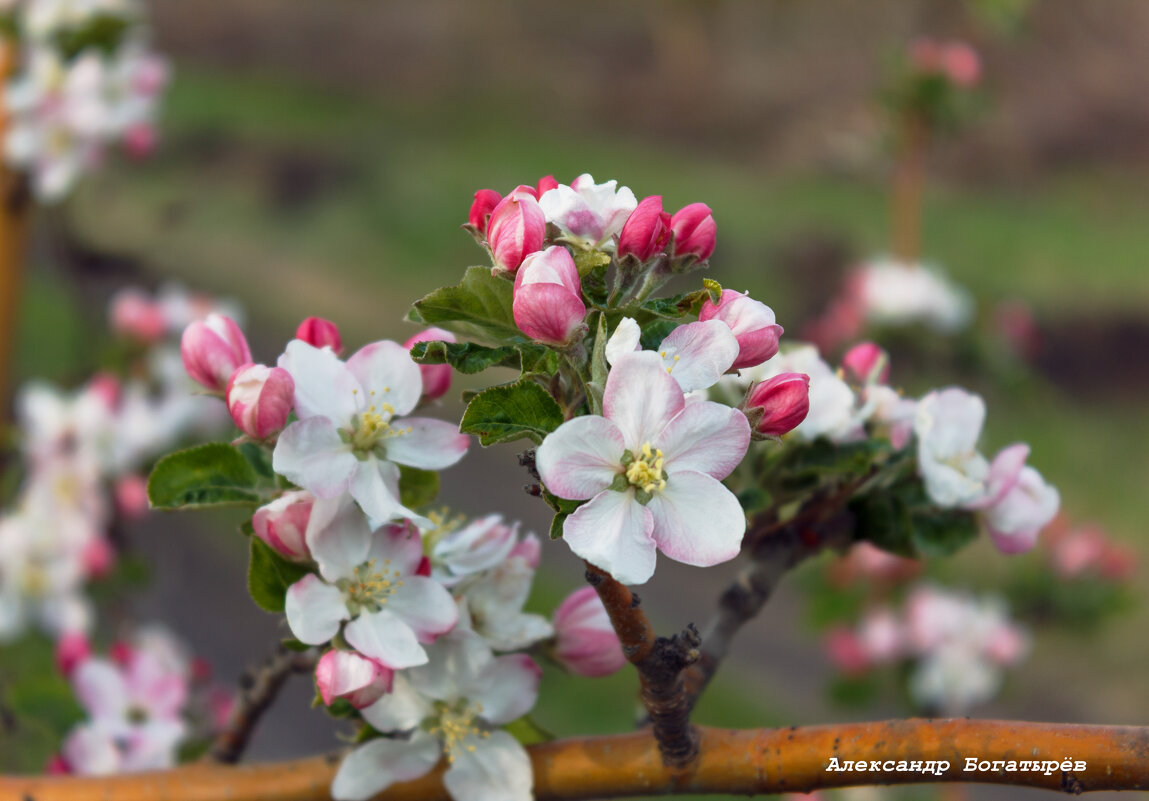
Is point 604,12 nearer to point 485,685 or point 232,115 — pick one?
point 232,115

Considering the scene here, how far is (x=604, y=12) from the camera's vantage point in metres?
6.14

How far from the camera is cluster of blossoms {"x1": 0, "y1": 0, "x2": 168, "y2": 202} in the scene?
1.16 metres

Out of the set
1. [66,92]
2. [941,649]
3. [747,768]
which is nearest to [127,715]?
[747,768]

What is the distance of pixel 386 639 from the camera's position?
44cm

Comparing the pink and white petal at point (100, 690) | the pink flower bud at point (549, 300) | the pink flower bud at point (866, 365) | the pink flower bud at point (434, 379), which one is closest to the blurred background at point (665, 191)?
the pink and white petal at point (100, 690)

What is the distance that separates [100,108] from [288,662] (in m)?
0.85

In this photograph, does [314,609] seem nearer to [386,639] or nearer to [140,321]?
[386,639]

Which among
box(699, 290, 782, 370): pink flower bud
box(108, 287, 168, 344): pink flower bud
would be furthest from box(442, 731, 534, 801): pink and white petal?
box(108, 287, 168, 344): pink flower bud

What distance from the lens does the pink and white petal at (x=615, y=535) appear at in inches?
14.1

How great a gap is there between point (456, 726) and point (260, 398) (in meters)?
0.17

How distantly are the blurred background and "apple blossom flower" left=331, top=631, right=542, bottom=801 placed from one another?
207 cm

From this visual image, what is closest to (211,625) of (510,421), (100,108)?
(100,108)

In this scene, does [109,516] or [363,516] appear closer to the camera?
[363,516]

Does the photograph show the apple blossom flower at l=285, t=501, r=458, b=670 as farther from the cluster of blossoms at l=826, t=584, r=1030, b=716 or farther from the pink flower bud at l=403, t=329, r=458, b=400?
the cluster of blossoms at l=826, t=584, r=1030, b=716
